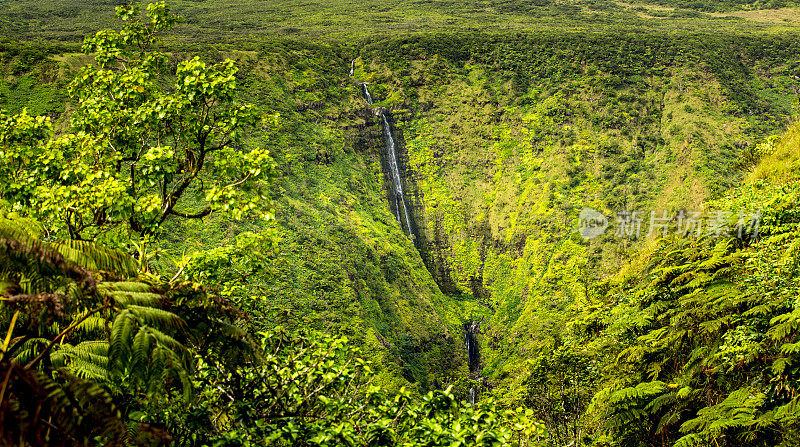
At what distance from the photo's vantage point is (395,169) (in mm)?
62406

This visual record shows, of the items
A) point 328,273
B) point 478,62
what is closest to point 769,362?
point 328,273

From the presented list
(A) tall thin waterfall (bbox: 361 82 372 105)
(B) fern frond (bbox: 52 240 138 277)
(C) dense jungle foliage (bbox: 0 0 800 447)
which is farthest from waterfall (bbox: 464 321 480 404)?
(B) fern frond (bbox: 52 240 138 277)

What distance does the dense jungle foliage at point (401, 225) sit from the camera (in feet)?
15.0

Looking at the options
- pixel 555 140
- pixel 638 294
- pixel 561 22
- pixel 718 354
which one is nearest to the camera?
pixel 718 354

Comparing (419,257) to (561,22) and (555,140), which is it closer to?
(555,140)

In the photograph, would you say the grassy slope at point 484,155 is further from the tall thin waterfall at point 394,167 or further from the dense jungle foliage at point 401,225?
the tall thin waterfall at point 394,167

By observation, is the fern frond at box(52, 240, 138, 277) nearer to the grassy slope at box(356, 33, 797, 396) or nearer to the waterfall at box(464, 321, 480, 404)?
the grassy slope at box(356, 33, 797, 396)

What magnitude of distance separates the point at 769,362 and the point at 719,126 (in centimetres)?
5711

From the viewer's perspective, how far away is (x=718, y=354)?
26.0ft

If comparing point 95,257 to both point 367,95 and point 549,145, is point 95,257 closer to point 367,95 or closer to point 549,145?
point 549,145

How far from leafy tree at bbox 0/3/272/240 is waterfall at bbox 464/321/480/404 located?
133 feet

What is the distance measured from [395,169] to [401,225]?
27.5 feet

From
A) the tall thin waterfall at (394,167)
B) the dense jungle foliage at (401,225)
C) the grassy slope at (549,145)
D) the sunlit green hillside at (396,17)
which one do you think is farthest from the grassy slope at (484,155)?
the sunlit green hillside at (396,17)

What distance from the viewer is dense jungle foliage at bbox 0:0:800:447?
15.0ft
